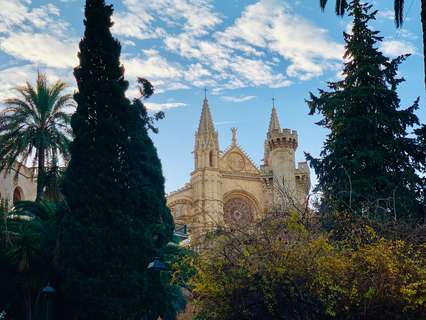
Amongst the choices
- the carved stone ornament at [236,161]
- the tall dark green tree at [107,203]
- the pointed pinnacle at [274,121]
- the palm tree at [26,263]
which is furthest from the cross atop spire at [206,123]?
the palm tree at [26,263]

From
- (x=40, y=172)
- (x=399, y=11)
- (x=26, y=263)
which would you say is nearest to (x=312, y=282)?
(x=399, y=11)

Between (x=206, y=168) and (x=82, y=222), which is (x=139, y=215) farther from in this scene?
(x=206, y=168)

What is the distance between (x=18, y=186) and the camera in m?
26.6

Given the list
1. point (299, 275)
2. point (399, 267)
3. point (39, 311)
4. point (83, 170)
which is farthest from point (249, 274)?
point (39, 311)

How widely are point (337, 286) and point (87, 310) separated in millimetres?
6040

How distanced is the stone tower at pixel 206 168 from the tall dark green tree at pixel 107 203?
32104 millimetres

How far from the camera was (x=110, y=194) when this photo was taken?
1420 centimetres

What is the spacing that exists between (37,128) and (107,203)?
6.02 m

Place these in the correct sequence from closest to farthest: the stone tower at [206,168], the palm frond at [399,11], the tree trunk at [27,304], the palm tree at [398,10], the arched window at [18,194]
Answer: the palm tree at [398,10] → the palm frond at [399,11] → the tree trunk at [27,304] → the arched window at [18,194] → the stone tower at [206,168]

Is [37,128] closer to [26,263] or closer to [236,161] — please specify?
[26,263]

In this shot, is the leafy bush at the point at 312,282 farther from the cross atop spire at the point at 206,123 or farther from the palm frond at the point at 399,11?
the cross atop spire at the point at 206,123

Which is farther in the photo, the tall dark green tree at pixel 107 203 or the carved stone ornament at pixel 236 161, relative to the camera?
the carved stone ornament at pixel 236 161

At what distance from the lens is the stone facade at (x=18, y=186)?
2417cm

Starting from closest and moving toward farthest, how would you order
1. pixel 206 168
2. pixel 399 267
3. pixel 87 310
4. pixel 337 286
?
pixel 337 286 → pixel 399 267 → pixel 87 310 → pixel 206 168
